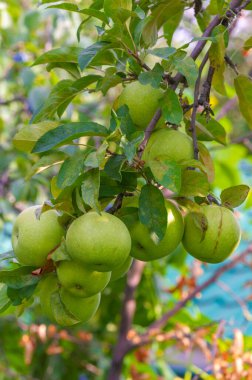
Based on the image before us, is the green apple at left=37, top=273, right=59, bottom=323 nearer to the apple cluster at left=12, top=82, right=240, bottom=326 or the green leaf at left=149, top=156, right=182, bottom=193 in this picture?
the apple cluster at left=12, top=82, right=240, bottom=326

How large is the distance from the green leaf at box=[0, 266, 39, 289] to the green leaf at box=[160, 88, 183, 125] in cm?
23

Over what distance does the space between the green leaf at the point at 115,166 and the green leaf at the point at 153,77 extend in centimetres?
9

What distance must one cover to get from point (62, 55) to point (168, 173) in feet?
0.85

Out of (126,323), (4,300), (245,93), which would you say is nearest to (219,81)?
(245,93)

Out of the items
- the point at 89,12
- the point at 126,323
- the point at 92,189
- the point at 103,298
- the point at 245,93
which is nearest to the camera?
the point at 92,189

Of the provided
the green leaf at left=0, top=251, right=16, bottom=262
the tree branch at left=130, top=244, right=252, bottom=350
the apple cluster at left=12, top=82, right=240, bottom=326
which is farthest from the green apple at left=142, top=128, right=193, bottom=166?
the tree branch at left=130, top=244, right=252, bottom=350

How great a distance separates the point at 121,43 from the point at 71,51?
0.32ft

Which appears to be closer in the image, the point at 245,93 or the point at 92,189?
the point at 92,189

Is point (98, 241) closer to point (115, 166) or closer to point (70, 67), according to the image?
point (115, 166)

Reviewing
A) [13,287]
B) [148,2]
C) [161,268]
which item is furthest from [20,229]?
[161,268]

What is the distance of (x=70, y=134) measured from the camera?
674mm

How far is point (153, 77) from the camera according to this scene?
2.23 ft

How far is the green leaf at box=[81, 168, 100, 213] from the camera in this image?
24.3 inches

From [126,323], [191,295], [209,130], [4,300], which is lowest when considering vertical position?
[126,323]
